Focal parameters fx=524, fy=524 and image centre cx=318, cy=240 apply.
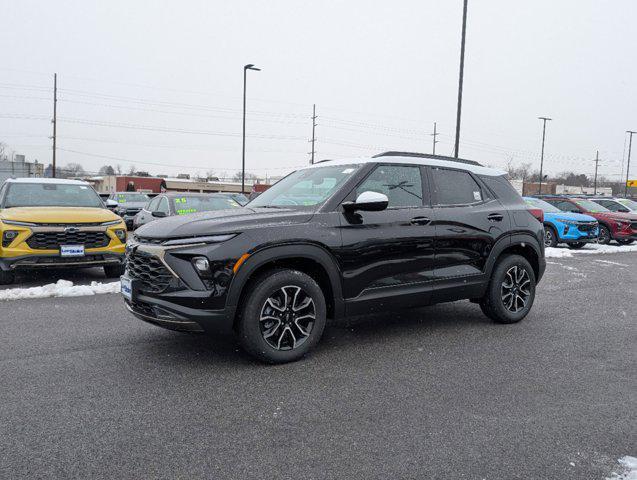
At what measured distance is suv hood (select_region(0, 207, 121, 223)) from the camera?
298 inches

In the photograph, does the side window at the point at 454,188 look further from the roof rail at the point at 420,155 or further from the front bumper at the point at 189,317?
the front bumper at the point at 189,317

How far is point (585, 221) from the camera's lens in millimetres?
16188

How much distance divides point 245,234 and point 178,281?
2.07 ft

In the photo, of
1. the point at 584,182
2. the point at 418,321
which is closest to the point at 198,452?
the point at 418,321

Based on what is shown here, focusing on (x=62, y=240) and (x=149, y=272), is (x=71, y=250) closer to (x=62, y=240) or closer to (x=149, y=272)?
(x=62, y=240)

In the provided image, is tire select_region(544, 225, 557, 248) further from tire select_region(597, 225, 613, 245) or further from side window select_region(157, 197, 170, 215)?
side window select_region(157, 197, 170, 215)

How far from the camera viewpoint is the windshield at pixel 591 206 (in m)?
18.6

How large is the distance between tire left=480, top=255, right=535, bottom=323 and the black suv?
0.05 ft

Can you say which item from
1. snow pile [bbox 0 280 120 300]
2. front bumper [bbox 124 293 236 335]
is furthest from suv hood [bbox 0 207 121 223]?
front bumper [bbox 124 293 236 335]

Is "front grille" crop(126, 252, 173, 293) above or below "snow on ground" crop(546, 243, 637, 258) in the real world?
above

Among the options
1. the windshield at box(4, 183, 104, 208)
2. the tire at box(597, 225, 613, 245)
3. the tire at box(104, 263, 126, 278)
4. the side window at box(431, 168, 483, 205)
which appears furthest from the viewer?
the tire at box(597, 225, 613, 245)

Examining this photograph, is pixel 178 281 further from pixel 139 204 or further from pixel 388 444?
pixel 139 204

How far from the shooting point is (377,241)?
4.68 m

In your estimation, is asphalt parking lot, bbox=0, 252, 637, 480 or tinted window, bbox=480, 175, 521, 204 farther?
tinted window, bbox=480, 175, 521, 204
